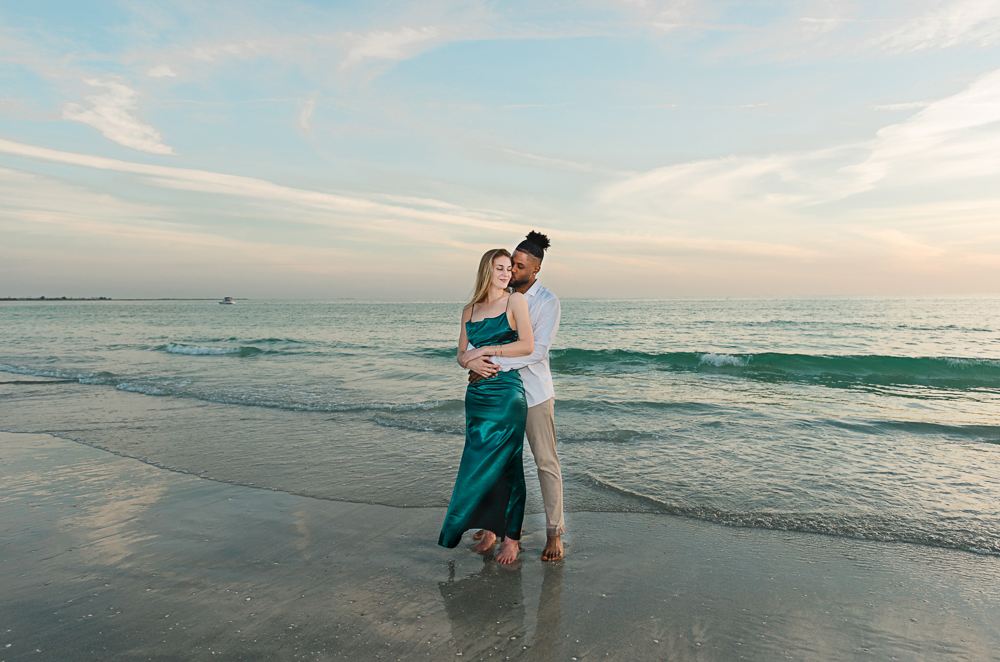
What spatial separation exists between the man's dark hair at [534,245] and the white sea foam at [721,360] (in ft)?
58.4

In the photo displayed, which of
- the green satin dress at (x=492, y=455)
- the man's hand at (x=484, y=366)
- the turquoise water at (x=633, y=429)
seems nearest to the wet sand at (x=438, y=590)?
the green satin dress at (x=492, y=455)

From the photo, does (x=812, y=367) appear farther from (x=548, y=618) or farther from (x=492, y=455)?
(x=548, y=618)

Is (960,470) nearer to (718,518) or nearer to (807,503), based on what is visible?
(807,503)

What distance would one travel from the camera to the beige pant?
3.93 meters

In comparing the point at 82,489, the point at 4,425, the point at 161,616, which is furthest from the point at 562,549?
the point at 4,425

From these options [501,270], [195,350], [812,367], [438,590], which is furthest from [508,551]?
[195,350]

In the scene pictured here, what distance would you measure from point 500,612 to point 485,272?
2.11 m

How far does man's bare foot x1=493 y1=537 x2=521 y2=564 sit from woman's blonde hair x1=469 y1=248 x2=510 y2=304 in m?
1.78

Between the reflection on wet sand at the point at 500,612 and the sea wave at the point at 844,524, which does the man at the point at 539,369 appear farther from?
the sea wave at the point at 844,524

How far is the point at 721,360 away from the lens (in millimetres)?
20594

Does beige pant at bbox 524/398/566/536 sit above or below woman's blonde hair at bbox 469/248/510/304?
below

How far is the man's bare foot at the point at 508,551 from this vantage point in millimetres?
3900

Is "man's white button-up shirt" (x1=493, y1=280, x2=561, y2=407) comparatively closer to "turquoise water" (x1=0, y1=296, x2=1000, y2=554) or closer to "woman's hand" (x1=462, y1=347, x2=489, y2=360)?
"woman's hand" (x1=462, y1=347, x2=489, y2=360)

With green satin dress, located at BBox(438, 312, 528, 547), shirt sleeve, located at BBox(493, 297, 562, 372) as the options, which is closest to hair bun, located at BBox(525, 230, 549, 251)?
shirt sleeve, located at BBox(493, 297, 562, 372)
